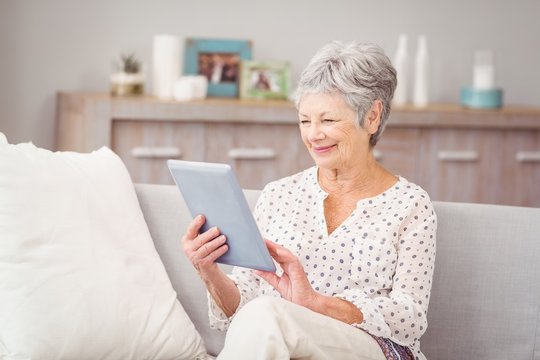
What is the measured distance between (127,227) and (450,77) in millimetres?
2655

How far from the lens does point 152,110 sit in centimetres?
387

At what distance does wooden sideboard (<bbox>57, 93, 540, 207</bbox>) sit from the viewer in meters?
3.87

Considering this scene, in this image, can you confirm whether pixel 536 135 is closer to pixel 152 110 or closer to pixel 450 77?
pixel 450 77

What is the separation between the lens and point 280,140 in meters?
4.00

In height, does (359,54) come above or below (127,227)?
above

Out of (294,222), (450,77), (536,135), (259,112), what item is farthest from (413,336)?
(450,77)

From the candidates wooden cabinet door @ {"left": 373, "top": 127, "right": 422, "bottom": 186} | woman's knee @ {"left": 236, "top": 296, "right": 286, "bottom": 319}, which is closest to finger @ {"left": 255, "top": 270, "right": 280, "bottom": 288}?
woman's knee @ {"left": 236, "top": 296, "right": 286, "bottom": 319}

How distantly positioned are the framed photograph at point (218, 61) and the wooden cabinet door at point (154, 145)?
399 millimetres

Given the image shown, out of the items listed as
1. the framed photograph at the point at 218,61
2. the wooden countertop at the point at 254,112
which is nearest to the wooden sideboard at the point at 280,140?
the wooden countertop at the point at 254,112

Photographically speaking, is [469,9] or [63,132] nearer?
[63,132]

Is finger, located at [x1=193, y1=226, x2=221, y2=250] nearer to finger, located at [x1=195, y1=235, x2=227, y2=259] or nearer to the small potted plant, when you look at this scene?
finger, located at [x1=195, y1=235, x2=227, y2=259]

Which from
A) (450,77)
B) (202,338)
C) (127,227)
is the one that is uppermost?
(450,77)

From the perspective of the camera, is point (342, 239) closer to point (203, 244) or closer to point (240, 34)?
point (203, 244)

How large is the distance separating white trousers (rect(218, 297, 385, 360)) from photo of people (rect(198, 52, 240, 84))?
241 cm
